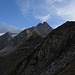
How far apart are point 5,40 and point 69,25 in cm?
11938

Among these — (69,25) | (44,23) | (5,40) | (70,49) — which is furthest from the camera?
(44,23)

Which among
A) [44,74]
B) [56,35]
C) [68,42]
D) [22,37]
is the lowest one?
[44,74]

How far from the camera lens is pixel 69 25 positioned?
174 ft

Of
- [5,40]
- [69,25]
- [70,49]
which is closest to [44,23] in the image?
[5,40]

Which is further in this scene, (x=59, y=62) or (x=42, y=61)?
(x=42, y=61)

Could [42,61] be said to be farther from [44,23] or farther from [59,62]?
[44,23]

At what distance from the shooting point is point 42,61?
46344 mm

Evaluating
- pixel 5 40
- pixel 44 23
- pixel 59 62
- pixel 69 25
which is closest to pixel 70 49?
pixel 59 62

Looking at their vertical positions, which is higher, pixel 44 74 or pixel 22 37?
pixel 22 37

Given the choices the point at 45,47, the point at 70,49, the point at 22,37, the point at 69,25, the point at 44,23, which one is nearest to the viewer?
the point at 70,49

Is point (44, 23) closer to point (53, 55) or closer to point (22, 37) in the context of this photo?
point (22, 37)

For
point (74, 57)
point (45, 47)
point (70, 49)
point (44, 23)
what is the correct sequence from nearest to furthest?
point (74, 57) → point (70, 49) → point (45, 47) → point (44, 23)

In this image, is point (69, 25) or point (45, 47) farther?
point (69, 25)

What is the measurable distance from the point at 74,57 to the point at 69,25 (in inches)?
698
